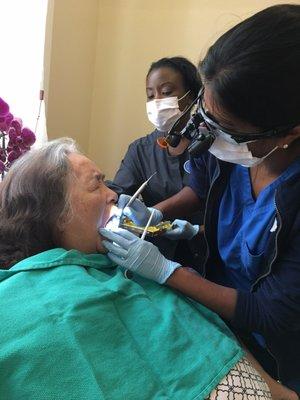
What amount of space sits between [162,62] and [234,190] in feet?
3.31

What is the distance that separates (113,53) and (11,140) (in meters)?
1.52

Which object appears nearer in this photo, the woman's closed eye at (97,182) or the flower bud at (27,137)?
the woman's closed eye at (97,182)

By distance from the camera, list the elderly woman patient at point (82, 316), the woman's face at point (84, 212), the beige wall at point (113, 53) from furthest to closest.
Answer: the beige wall at point (113, 53), the woman's face at point (84, 212), the elderly woman patient at point (82, 316)

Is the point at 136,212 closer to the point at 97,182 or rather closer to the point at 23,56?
the point at 97,182

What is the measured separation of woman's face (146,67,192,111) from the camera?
1.98 metres

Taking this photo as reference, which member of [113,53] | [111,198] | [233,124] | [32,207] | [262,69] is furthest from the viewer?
[113,53]

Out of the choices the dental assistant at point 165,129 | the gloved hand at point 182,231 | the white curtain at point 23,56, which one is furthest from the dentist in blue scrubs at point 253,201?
the white curtain at point 23,56

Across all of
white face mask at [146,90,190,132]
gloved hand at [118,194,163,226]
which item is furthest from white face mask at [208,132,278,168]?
white face mask at [146,90,190,132]

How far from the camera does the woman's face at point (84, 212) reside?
123 centimetres

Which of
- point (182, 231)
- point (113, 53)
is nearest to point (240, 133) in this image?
point (182, 231)

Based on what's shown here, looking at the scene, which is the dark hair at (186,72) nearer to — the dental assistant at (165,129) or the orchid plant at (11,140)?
the dental assistant at (165,129)

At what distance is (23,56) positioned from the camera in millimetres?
1959

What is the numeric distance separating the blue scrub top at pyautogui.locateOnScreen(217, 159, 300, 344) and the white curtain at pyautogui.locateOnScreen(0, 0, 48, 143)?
1.07m

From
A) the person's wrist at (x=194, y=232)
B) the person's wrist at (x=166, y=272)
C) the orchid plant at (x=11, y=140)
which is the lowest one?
the person's wrist at (x=194, y=232)
